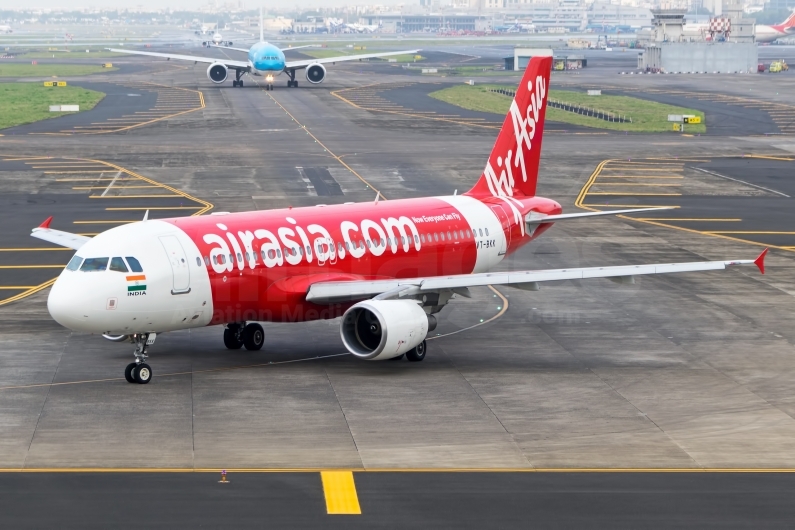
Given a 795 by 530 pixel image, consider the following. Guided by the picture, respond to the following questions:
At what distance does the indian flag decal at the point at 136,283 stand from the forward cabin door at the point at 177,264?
925 millimetres

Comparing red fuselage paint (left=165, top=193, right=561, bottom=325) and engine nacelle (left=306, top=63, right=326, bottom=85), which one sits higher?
engine nacelle (left=306, top=63, right=326, bottom=85)

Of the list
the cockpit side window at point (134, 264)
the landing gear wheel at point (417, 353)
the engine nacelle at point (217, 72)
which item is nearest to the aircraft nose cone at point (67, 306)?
the cockpit side window at point (134, 264)

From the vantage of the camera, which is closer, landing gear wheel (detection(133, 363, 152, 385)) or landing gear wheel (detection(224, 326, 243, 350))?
landing gear wheel (detection(133, 363, 152, 385))

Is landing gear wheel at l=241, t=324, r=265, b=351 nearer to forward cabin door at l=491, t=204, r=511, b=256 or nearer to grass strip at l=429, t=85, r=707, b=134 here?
forward cabin door at l=491, t=204, r=511, b=256

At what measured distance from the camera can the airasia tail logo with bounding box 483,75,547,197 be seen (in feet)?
153

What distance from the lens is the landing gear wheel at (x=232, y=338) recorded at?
39.3 metres

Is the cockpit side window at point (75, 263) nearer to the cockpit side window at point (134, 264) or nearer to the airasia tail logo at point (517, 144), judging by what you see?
the cockpit side window at point (134, 264)

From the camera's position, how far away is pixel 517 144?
154ft

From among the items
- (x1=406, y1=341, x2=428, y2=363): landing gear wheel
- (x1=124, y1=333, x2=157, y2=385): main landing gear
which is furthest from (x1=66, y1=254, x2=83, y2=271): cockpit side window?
(x1=406, y1=341, x2=428, y2=363): landing gear wheel

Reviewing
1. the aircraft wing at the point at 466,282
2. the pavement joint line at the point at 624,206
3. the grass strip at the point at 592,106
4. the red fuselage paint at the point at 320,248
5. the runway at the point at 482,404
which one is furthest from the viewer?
the grass strip at the point at 592,106

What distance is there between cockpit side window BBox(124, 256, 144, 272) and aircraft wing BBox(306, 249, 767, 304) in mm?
5723

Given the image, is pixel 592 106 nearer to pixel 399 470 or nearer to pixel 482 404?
pixel 482 404
